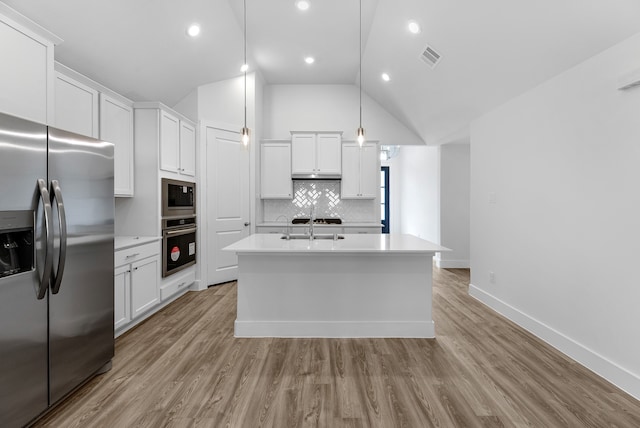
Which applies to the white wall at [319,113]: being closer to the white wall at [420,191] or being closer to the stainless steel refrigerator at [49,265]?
the white wall at [420,191]

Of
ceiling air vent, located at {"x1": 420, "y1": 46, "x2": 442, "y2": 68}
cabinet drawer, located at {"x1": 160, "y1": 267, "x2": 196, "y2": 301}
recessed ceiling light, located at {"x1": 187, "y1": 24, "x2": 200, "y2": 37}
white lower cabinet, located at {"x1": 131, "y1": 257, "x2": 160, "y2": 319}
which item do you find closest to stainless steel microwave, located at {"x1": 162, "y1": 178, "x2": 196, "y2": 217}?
white lower cabinet, located at {"x1": 131, "y1": 257, "x2": 160, "y2": 319}

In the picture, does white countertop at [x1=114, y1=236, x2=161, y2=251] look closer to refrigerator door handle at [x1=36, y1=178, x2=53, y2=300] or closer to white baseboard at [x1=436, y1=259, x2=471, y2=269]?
refrigerator door handle at [x1=36, y1=178, x2=53, y2=300]

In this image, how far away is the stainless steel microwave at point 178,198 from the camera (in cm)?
371

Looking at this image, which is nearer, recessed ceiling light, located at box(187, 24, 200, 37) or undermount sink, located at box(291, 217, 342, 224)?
recessed ceiling light, located at box(187, 24, 200, 37)

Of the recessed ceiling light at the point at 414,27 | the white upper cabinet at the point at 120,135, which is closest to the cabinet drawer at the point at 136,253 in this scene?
the white upper cabinet at the point at 120,135

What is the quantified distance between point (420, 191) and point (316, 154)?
9.58 feet

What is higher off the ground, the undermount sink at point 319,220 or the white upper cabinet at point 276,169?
the white upper cabinet at point 276,169

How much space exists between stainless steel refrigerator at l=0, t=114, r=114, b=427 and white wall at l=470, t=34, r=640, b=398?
3417 mm

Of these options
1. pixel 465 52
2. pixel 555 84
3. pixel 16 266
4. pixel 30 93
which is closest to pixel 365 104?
pixel 465 52

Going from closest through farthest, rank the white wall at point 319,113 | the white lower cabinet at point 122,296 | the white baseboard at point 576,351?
the white baseboard at point 576,351 < the white lower cabinet at point 122,296 < the white wall at point 319,113

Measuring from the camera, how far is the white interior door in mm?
4605

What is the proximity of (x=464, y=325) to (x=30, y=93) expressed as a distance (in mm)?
3861

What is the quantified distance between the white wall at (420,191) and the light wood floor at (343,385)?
11.5ft

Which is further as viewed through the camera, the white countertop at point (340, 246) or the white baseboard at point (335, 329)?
the white baseboard at point (335, 329)
